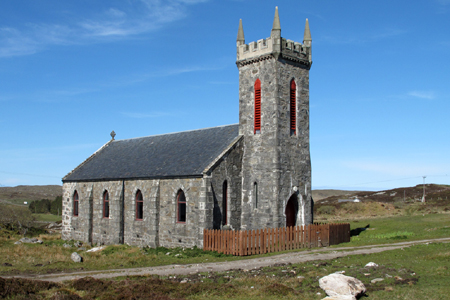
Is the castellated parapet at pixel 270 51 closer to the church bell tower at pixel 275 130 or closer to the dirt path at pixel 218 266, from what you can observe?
the church bell tower at pixel 275 130

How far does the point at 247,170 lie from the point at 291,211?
396 cm

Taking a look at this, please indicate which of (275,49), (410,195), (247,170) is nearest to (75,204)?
(247,170)

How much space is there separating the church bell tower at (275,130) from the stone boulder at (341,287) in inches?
505

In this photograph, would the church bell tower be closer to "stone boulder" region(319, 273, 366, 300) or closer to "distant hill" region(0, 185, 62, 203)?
"stone boulder" region(319, 273, 366, 300)

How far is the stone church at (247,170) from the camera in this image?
2483cm

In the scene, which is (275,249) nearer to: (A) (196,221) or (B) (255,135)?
(A) (196,221)

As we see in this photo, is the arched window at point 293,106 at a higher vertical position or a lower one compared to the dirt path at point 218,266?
higher

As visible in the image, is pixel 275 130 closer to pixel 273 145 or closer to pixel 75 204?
pixel 273 145

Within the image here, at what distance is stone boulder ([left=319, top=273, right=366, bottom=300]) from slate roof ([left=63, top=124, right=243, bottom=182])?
13406mm

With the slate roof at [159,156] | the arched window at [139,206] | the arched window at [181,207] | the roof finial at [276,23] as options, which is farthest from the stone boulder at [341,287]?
the arched window at [139,206]

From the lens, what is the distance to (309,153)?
27.3 metres

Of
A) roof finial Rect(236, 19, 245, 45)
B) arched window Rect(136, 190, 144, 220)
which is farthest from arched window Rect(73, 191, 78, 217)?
roof finial Rect(236, 19, 245, 45)

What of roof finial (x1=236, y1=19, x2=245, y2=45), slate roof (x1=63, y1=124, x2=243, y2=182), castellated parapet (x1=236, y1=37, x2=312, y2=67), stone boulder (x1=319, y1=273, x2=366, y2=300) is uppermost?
roof finial (x1=236, y1=19, x2=245, y2=45)

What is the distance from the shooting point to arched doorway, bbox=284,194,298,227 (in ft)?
86.7
